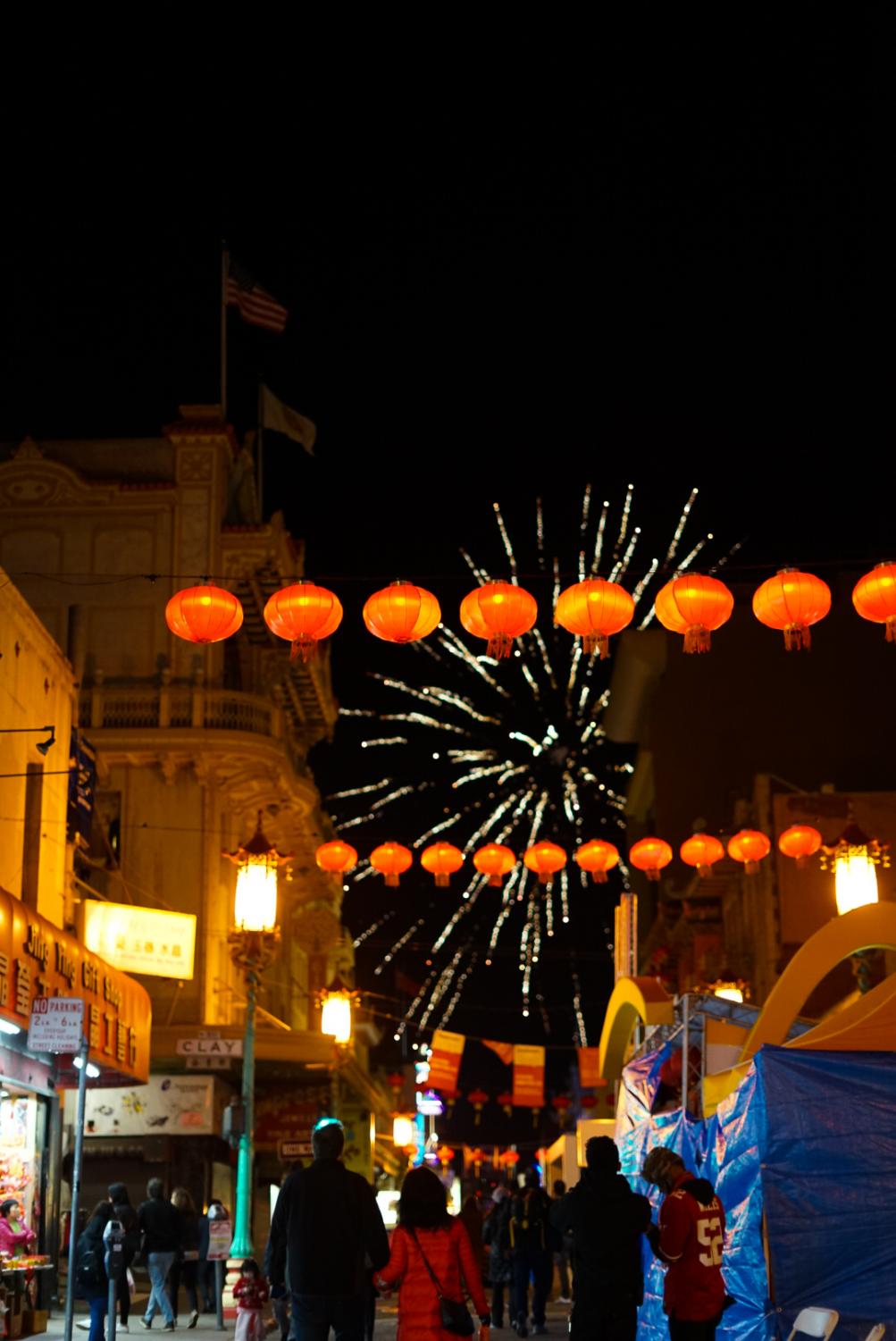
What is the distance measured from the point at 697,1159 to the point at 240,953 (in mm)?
12157

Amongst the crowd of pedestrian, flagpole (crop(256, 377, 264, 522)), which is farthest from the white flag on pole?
the crowd of pedestrian

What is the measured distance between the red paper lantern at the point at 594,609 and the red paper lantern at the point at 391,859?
31.5 feet

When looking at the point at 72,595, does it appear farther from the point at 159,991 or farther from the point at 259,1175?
the point at 259,1175

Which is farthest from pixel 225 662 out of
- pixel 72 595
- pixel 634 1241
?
pixel 634 1241

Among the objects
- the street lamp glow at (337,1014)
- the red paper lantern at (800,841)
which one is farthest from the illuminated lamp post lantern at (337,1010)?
the red paper lantern at (800,841)

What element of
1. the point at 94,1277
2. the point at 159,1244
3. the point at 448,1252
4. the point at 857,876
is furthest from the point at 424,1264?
the point at 857,876

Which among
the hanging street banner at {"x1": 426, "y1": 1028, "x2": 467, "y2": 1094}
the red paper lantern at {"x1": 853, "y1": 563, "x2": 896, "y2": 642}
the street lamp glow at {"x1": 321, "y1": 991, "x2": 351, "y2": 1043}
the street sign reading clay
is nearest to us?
the street sign reading clay

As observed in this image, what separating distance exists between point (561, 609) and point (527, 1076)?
2857cm

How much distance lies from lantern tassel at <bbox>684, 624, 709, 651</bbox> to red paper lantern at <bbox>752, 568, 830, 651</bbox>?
1.82ft

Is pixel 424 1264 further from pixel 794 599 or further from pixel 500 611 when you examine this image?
pixel 794 599

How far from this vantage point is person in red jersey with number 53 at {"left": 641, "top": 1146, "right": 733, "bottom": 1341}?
353 inches

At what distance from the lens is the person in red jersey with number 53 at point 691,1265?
8.97 meters

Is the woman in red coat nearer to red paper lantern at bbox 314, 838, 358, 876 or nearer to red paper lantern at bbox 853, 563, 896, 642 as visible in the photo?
red paper lantern at bbox 853, 563, 896, 642

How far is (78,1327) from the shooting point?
18.0 metres
